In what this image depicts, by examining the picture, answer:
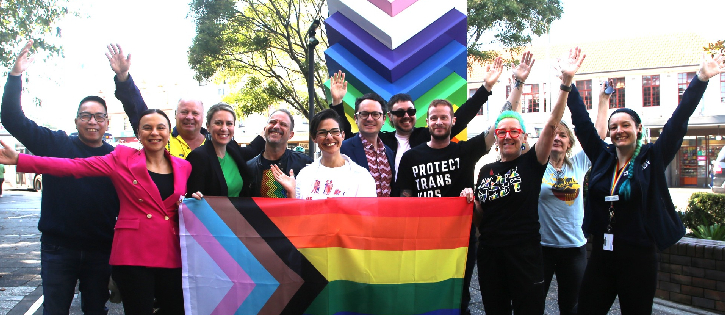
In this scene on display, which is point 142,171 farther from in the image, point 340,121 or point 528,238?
point 528,238

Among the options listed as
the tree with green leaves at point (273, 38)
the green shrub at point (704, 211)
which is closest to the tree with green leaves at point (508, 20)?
the tree with green leaves at point (273, 38)

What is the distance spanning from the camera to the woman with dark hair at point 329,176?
364 cm

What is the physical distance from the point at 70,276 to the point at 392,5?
3343mm

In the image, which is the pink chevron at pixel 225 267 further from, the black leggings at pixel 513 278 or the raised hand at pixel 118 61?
the black leggings at pixel 513 278

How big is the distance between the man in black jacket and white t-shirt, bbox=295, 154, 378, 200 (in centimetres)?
35

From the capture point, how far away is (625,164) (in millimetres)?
3518

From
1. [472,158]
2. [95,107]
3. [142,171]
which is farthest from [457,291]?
[95,107]

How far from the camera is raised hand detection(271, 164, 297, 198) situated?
3.69 m

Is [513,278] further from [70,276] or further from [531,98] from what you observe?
[531,98]

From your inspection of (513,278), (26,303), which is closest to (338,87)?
(513,278)

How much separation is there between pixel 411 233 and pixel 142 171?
68.6 inches

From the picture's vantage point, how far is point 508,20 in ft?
45.4

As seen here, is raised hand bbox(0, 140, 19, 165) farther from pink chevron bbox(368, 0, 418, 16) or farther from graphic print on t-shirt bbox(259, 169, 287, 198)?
pink chevron bbox(368, 0, 418, 16)

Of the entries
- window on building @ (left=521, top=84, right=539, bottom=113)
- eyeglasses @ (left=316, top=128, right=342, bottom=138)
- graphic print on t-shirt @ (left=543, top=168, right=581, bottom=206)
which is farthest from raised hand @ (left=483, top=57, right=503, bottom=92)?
window on building @ (left=521, top=84, right=539, bottom=113)
